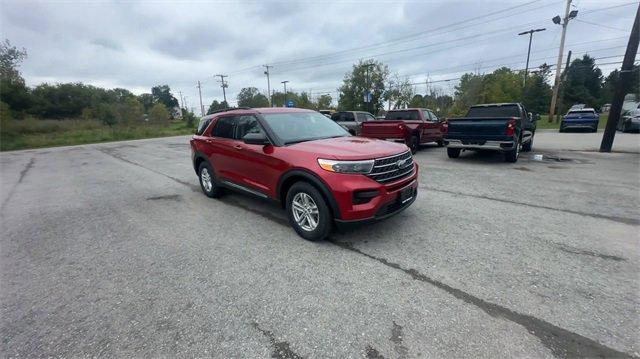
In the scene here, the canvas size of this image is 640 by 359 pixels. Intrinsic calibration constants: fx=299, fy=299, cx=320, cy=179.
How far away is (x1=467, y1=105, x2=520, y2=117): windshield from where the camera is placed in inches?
384

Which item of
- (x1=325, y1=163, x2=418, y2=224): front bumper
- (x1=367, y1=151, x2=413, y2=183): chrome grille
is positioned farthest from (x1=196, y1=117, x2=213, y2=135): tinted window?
(x1=367, y1=151, x2=413, y2=183): chrome grille

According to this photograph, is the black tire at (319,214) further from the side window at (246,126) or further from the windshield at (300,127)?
the side window at (246,126)

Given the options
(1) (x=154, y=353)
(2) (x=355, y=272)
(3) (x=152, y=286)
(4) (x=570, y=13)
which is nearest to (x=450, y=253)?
(2) (x=355, y=272)

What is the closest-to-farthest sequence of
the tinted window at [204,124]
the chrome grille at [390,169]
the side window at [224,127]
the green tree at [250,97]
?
the chrome grille at [390,169], the side window at [224,127], the tinted window at [204,124], the green tree at [250,97]

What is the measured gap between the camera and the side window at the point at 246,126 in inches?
184

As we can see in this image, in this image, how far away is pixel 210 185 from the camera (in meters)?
6.08

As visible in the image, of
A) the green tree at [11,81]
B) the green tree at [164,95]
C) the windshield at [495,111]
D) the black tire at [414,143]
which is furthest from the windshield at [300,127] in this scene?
the green tree at [164,95]

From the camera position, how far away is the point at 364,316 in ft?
8.07

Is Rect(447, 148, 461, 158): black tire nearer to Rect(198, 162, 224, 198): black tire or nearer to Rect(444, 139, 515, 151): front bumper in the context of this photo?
Rect(444, 139, 515, 151): front bumper

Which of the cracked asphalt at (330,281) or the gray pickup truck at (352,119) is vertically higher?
the gray pickup truck at (352,119)

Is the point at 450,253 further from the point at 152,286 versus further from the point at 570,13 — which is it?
the point at 570,13

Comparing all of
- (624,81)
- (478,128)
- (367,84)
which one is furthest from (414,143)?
(367,84)

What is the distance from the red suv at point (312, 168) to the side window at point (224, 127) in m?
0.02

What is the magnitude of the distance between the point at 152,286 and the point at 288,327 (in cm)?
157
